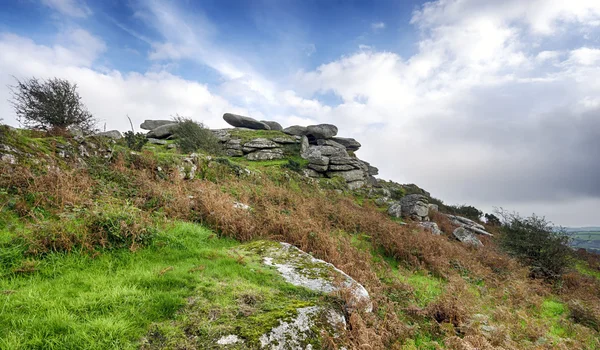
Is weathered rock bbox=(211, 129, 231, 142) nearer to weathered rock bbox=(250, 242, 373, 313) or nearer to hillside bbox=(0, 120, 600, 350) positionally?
hillside bbox=(0, 120, 600, 350)

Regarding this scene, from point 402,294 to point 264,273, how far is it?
432 centimetres

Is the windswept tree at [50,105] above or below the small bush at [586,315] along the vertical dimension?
above

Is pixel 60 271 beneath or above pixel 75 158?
beneath

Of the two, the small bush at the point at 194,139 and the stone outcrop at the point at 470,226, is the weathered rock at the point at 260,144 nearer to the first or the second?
the small bush at the point at 194,139

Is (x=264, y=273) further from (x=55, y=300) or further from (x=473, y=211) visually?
(x=473, y=211)

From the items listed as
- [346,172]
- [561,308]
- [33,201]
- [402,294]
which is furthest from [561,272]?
[33,201]

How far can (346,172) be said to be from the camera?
30.5 m

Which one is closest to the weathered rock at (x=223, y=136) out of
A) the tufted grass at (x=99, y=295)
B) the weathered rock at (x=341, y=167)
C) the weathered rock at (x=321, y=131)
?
the weathered rock at (x=321, y=131)

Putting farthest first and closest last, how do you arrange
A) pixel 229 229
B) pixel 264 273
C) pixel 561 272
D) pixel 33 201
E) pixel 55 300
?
pixel 561 272 < pixel 229 229 < pixel 33 201 < pixel 264 273 < pixel 55 300

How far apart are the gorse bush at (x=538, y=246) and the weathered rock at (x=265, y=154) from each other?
24298 millimetres

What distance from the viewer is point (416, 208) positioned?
22156 mm

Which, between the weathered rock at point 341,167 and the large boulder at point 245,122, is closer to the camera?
the weathered rock at point 341,167

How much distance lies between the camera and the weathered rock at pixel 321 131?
40.3 meters

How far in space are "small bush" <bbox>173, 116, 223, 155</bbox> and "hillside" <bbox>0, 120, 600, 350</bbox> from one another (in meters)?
15.1
